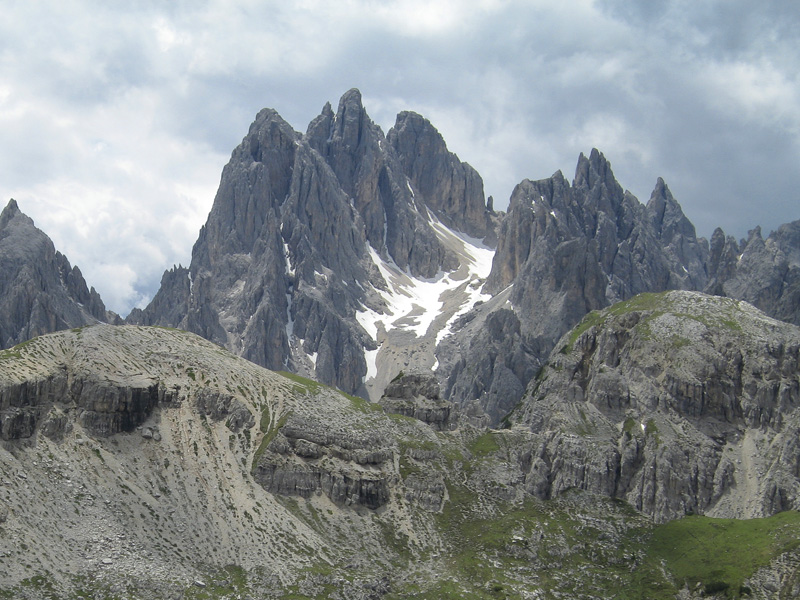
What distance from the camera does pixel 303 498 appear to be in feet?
552

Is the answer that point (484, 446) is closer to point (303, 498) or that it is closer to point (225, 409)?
point (303, 498)

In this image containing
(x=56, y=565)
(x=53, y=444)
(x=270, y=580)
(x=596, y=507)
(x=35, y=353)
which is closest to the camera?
(x=56, y=565)

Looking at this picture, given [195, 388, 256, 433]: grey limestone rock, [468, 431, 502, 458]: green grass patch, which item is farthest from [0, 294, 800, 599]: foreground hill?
[468, 431, 502, 458]: green grass patch

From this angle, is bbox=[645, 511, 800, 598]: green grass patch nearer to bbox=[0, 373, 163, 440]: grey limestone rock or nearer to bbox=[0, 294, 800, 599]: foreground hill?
bbox=[0, 294, 800, 599]: foreground hill

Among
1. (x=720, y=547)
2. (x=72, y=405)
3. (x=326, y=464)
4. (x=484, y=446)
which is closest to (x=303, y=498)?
(x=326, y=464)

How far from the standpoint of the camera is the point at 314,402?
624ft

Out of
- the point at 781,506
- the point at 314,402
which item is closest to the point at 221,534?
the point at 314,402

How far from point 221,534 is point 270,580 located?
43.5 ft

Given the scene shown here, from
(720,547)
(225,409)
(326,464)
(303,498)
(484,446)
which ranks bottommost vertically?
(303,498)

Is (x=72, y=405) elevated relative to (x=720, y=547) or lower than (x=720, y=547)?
elevated

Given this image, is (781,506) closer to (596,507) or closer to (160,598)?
(596,507)

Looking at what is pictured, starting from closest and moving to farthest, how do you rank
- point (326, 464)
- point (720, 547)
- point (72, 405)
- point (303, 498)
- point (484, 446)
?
point (72, 405) → point (720, 547) → point (303, 498) → point (326, 464) → point (484, 446)

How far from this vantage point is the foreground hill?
463 feet

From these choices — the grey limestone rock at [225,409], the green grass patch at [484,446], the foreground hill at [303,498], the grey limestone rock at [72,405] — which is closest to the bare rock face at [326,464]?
the foreground hill at [303,498]
